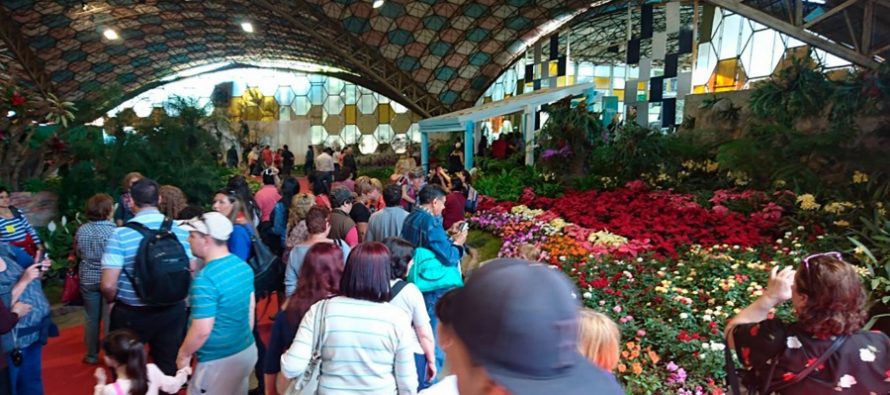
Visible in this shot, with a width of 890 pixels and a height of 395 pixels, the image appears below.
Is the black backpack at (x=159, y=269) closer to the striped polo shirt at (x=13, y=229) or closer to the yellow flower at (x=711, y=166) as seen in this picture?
the striped polo shirt at (x=13, y=229)

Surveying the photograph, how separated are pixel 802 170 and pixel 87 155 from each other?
10.2 m

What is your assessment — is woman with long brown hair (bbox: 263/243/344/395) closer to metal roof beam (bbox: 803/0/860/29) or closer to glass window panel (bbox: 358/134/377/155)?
metal roof beam (bbox: 803/0/860/29)

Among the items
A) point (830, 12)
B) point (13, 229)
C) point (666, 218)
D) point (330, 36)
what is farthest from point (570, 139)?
point (330, 36)

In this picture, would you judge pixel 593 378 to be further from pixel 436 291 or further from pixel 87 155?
pixel 87 155

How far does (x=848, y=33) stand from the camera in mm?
11797

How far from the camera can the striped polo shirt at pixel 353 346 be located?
82.2 inches

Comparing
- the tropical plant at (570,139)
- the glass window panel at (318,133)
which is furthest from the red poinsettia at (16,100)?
the glass window panel at (318,133)

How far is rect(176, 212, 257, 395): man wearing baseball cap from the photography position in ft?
8.29

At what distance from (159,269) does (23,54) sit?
97.8 ft

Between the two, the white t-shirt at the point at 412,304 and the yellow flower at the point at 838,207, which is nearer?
the white t-shirt at the point at 412,304

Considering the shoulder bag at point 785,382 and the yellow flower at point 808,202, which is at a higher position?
the yellow flower at point 808,202

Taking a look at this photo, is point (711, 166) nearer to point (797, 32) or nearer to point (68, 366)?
point (797, 32)

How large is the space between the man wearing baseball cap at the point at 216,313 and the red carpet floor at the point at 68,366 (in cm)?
169

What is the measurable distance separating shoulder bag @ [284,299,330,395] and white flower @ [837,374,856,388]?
72.6 inches
